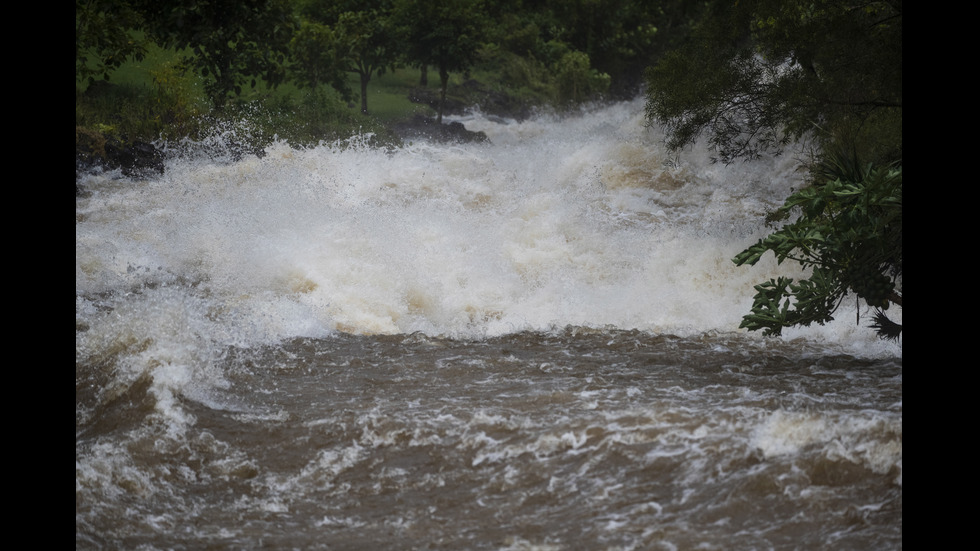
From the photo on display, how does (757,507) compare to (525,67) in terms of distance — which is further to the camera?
(525,67)

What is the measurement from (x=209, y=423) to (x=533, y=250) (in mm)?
5122

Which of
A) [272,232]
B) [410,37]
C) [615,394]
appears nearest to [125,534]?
[615,394]

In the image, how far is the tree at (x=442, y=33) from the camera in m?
16.2

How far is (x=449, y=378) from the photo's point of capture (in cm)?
612

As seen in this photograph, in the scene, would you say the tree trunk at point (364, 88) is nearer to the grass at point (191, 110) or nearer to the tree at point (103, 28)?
the grass at point (191, 110)

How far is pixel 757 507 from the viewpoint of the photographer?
4062 millimetres

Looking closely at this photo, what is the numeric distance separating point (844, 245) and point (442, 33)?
11718 millimetres

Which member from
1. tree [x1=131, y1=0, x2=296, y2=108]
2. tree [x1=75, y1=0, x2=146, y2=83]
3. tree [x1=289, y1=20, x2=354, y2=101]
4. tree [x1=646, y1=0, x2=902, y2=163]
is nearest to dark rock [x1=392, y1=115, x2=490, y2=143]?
tree [x1=289, y1=20, x2=354, y2=101]

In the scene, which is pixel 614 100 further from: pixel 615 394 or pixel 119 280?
pixel 615 394

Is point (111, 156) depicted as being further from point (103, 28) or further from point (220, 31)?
point (103, 28)

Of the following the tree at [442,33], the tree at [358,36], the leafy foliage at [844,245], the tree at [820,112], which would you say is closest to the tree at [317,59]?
the tree at [358,36]

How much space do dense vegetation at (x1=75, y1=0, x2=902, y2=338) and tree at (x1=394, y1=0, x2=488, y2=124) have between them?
26mm

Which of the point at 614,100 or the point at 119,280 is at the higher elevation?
the point at 614,100

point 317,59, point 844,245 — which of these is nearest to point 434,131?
point 317,59
